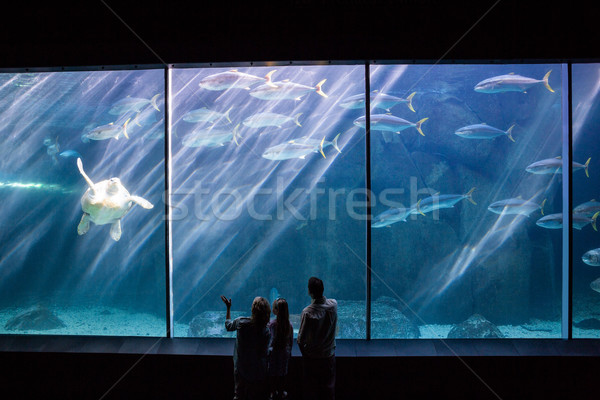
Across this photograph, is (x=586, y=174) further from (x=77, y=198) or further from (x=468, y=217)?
(x=77, y=198)

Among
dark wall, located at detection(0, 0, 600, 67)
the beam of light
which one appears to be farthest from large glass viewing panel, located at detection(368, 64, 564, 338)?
the beam of light

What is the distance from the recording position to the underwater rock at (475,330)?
5.76 meters

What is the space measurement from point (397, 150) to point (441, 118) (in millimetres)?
1534

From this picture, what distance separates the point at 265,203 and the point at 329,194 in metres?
1.79

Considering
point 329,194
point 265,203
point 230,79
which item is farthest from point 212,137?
point 329,194

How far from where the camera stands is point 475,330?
5.85 meters

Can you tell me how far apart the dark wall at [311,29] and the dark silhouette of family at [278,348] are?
2.27 metres

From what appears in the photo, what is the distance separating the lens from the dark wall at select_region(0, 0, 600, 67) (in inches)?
129

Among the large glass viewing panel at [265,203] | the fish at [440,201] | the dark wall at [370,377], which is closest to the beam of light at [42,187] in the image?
the large glass viewing panel at [265,203]

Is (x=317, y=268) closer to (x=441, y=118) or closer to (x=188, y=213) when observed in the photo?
(x=188, y=213)

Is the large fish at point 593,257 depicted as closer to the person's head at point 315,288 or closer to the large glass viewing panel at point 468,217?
the large glass viewing panel at point 468,217

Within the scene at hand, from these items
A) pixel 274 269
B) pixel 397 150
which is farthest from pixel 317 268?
pixel 397 150

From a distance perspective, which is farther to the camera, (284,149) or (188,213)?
(188,213)

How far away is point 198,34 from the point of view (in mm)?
3359
